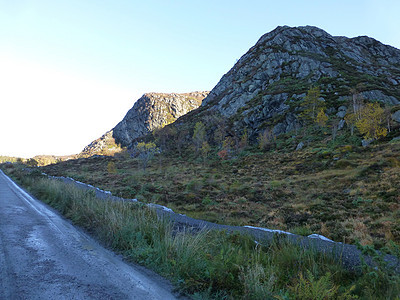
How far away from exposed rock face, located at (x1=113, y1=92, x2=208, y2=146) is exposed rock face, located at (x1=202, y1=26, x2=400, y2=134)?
6669cm

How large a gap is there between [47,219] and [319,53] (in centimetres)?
12373

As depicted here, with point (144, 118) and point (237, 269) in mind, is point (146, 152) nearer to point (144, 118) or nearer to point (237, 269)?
point (237, 269)

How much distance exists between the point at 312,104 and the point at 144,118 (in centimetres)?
14132

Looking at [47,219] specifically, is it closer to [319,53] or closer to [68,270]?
[68,270]

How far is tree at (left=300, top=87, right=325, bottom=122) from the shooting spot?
59347mm

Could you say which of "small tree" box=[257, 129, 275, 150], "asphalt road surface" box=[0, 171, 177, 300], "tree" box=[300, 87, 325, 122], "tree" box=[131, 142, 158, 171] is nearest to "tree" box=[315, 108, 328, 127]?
"tree" box=[300, 87, 325, 122]

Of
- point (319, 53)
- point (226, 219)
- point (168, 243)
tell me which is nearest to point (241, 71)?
point (319, 53)

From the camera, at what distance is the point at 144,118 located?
576 ft

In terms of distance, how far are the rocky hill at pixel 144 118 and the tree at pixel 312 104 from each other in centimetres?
12228

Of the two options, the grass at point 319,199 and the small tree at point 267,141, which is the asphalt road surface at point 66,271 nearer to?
the grass at point 319,199

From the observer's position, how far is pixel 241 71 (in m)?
104

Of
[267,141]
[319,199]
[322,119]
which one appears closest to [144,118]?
[267,141]

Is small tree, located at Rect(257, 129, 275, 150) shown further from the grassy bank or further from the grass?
the grassy bank

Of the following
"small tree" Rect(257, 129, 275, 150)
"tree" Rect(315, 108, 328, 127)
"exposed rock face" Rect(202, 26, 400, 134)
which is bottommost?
"small tree" Rect(257, 129, 275, 150)
